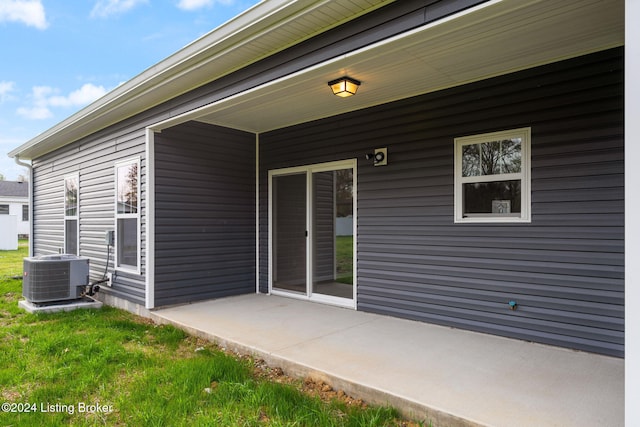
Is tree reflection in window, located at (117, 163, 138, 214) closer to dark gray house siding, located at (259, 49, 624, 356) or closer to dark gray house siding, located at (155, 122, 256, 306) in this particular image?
dark gray house siding, located at (155, 122, 256, 306)

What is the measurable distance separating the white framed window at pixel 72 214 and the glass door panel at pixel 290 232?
3.76 m

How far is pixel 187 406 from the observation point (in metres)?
2.40

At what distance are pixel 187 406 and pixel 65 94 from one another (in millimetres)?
45221

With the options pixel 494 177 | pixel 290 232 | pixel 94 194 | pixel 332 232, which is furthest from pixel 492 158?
pixel 94 194

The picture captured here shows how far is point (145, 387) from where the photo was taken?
268 centimetres

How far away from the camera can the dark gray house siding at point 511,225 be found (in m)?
2.98

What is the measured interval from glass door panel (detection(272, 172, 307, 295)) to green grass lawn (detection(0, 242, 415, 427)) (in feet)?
Result: 5.90

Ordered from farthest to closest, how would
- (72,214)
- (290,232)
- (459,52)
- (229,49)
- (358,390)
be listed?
(72,214) < (290,232) < (229,49) < (459,52) < (358,390)

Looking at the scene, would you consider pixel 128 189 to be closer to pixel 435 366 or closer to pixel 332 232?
pixel 332 232

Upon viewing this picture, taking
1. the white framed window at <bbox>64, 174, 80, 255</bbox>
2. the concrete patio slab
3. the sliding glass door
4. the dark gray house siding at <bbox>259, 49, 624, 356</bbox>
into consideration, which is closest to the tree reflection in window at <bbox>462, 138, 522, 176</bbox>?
the dark gray house siding at <bbox>259, 49, 624, 356</bbox>

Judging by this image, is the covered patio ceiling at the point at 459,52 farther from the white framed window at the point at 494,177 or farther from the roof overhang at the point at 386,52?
the white framed window at the point at 494,177

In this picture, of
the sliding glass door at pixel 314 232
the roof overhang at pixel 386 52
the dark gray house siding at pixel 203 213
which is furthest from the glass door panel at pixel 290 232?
the roof overhang at pixel 386 52

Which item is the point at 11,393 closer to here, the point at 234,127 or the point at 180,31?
the point at 234,127

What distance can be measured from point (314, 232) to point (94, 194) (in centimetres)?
373
